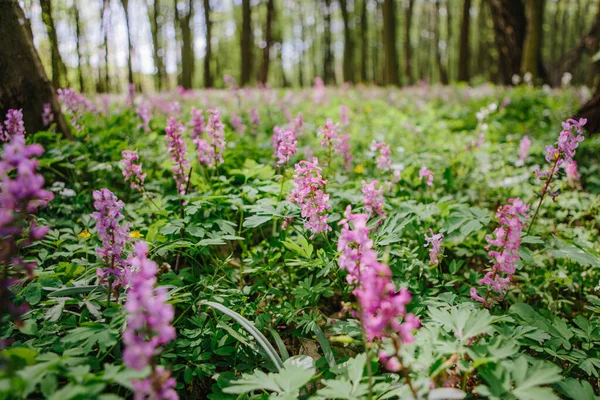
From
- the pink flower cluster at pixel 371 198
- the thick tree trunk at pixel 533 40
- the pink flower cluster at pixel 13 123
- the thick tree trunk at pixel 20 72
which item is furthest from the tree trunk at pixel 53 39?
the thick tree trunk at pixel 533 40

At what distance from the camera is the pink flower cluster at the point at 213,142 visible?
325 centimetres

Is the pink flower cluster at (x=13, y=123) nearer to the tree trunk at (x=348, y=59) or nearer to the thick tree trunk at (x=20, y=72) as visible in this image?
the thick tree trunk at (x=20, y=72)

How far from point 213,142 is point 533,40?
38.0 feet

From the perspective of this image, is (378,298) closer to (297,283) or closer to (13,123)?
(297,283)

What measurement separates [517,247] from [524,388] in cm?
89

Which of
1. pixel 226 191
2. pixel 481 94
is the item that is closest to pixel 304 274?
pixel 226 191

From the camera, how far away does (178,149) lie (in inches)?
125

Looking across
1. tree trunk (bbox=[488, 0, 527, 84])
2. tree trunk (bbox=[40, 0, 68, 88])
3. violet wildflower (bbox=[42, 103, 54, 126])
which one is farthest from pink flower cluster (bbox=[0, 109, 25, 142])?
tree trunk (bbox=[488, 0, 527, 84])

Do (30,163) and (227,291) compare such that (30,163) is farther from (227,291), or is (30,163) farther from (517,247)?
(517,247)

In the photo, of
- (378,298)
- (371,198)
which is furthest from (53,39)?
(378,298)

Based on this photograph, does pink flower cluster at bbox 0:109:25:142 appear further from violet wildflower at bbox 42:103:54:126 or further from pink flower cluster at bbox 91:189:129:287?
pink flower cluster at bbox 91:189:129:287

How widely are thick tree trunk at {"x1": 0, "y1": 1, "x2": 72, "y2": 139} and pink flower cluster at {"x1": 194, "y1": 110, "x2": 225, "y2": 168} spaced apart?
2.13m

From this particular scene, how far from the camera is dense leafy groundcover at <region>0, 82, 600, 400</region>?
1.54m

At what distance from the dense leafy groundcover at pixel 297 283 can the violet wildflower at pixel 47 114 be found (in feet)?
0.84
